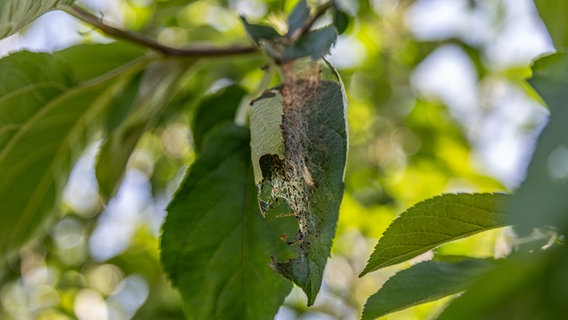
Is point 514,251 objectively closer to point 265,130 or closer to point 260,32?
point 265,130

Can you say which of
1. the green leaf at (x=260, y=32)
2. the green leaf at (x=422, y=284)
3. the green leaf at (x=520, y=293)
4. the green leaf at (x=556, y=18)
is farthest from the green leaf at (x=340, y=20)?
the green leaf at (x=520, y=293)

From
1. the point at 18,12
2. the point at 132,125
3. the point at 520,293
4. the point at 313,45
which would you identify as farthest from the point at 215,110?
the point at 520,293

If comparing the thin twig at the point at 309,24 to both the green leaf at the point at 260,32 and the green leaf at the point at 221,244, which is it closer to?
the green leaf at the point at 260,32

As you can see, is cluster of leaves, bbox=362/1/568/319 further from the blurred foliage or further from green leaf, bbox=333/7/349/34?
the blurred foliage

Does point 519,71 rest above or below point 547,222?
below

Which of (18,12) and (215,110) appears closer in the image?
(18,12)

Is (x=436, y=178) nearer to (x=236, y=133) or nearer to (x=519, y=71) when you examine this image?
(x=519, y=71)

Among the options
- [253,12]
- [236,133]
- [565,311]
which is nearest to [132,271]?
[253,12]
